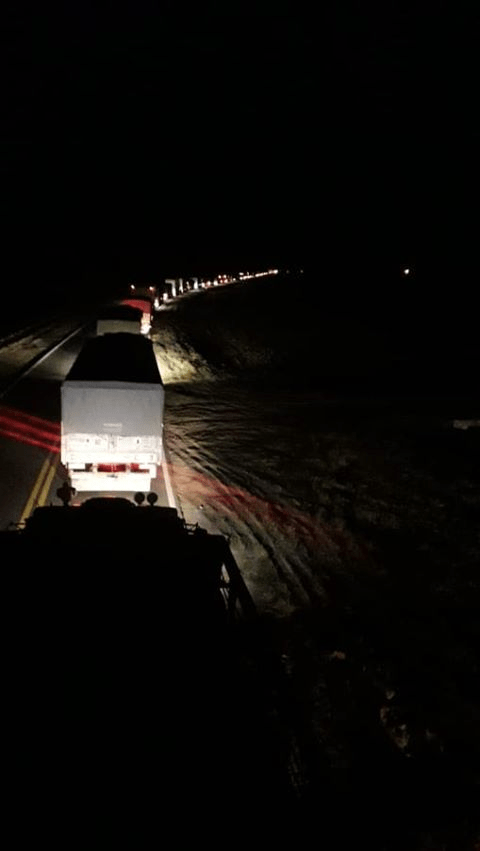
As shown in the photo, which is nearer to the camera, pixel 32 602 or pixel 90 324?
pixel 32 602

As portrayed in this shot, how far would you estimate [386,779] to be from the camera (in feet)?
25.4

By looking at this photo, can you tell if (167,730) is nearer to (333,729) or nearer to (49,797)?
(49,797)

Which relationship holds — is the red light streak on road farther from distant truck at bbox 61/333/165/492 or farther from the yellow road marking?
distant truck at bbox 61/333/165/492

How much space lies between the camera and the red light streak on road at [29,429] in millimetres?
17562

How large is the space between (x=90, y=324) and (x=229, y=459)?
77.3ft

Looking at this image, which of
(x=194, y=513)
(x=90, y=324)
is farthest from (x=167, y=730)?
(x=90, y=324)

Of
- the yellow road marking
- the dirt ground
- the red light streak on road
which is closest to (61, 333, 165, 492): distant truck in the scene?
the yellow road marking

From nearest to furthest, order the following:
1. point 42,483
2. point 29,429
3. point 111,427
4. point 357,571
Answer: point 357,571, point 111,427, point 42,483, point 29,429

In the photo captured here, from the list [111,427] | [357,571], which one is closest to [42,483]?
[111,427]

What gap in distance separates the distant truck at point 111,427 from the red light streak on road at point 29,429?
430 cm

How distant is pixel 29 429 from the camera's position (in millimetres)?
18734

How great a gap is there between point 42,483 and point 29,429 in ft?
16.1

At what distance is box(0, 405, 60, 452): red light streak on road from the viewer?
1756 cm

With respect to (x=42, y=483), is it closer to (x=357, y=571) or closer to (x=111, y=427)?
(x=111, y=427)
